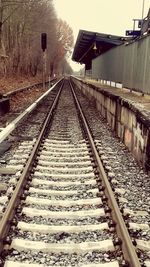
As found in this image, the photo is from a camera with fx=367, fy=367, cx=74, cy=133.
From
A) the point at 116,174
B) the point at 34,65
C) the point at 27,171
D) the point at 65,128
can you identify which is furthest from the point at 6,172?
the point at 34,65

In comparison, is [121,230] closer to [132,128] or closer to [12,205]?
[12,205]

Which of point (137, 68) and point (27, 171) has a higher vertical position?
point (137, 68)

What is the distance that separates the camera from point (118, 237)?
395 centimetres

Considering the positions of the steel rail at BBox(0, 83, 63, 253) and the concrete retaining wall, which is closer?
the steel rail at BBox(0, 83, 63, 253)

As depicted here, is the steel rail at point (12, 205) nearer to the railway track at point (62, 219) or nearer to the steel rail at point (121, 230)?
the railway track at point (62, 219)

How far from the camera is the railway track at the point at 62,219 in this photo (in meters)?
3.63

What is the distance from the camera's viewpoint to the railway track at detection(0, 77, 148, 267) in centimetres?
363

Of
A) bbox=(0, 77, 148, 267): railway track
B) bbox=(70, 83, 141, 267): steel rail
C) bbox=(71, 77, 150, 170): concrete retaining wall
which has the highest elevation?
bbox=(71, 77, 150, 170): concrete retaining wall

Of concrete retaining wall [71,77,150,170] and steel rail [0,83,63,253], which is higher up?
concrete retaining wall [71,77,150,170]

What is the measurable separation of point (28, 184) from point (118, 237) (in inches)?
85.0

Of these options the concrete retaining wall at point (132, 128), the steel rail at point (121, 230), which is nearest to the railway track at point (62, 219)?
the steel rail at point (121, 230)

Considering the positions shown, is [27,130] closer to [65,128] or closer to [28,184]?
[65,128]

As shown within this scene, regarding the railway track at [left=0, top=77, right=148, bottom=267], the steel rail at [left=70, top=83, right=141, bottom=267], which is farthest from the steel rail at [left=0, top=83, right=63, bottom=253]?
the steel rail at [left=70, top=83, right=141, bottom=267]

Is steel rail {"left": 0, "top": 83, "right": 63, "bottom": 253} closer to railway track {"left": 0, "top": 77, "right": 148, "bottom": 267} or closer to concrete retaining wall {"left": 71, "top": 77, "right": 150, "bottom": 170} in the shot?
railway track {"left": 0, "top": 77, "right": 148, "bottom": 267}
